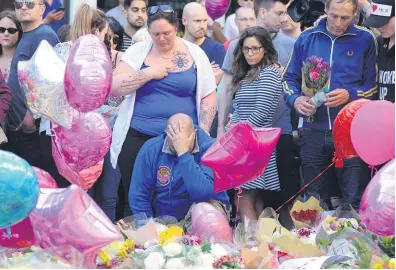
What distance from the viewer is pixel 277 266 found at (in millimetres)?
4348

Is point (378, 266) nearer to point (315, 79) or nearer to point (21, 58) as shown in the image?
point (315, 79)

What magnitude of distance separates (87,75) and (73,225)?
107 centimetres

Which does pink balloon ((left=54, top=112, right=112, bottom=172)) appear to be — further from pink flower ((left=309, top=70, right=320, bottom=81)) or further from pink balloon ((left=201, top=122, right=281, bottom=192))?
pink flower ((left=309, top=70, right=320, bottom=81))

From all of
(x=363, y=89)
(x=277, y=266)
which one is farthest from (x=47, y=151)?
(x=277, y=266)

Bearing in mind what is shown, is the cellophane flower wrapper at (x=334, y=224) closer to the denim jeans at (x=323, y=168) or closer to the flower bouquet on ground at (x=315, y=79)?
the denim jeans at (x=323, y=168)

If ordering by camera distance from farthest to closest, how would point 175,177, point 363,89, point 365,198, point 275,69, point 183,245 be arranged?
1. point 275,69
2. point 363,89
3. point 175,177
4. point 183,245
5. point 365,198

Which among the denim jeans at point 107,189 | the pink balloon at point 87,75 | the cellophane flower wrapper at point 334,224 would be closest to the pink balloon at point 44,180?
the pink balloon at point 87,75

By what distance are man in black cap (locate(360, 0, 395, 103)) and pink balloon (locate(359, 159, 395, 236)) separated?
1648 millimetres

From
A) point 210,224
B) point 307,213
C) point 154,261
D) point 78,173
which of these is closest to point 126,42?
point 78,173

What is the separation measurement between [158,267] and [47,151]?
2.36m

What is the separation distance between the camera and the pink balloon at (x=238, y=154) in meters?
5.08

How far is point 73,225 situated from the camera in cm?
397

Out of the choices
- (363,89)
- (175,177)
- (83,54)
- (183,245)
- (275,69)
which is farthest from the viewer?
(275,69)

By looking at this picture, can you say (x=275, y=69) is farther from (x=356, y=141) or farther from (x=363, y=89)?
(x=356, y=141)
